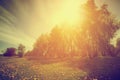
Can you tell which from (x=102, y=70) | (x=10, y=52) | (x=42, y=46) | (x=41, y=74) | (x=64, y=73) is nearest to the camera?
(x=41, y=74)

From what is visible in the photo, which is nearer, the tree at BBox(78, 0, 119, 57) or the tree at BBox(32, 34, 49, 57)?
the tree at BBox(78, 0, 119, 57)

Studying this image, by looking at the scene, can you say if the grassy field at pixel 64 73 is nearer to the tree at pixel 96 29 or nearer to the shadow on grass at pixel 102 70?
the shadow on grass at pixel 102 70

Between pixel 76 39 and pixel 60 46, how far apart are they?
12826mm

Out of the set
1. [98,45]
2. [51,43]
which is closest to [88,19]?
[98,45]

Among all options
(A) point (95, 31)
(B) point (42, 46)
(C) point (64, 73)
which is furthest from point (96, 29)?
(B) point (42, 46)

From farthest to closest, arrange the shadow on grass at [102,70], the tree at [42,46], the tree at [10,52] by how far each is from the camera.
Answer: the tree at [10,52]
the tree at [42,46]
the shadow on grass at [102,70]

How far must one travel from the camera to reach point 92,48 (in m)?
33.4

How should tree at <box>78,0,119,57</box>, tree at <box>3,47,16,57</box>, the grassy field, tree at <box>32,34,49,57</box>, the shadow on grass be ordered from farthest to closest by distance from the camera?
tree at <box>3,47,16,57</box> < tree at <box>32,34,49,57</box> < tree at <box>78,0,119,57</box> < the shadow on grass < the grassy field

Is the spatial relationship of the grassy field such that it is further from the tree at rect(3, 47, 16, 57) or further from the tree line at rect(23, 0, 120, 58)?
the tree at rect(3, 47, 16, 57)

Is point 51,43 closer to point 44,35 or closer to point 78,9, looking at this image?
point 44,35

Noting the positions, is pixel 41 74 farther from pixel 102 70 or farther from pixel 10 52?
pixel 10 52

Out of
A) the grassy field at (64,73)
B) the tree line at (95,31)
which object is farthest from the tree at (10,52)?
the grassy field at (64,73)

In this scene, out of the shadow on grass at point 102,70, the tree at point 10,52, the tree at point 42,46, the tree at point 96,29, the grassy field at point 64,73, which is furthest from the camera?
A: the tree at point 10,52

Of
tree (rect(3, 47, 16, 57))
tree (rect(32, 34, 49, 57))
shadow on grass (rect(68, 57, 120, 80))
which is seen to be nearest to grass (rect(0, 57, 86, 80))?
shadow on grass (rect(68, 57, 120, 80))
